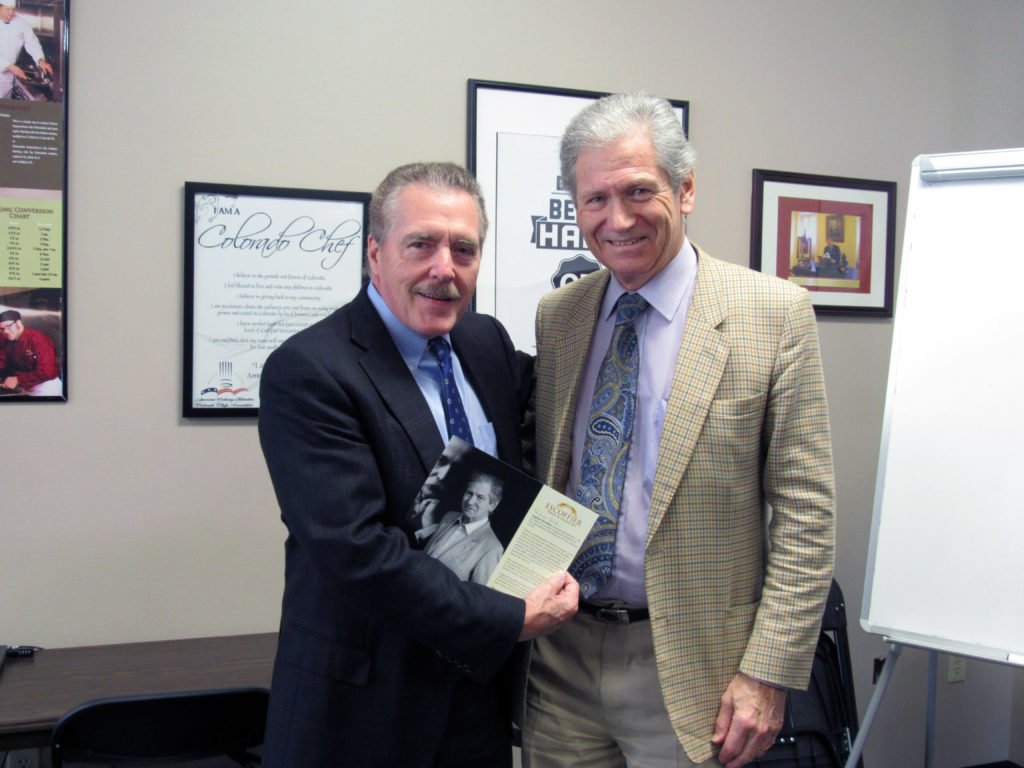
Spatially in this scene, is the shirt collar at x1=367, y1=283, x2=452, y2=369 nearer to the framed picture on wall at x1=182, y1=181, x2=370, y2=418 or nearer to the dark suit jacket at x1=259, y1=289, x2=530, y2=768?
the dark suit jacket at x1=259, y1=289, x2=530, y2=768

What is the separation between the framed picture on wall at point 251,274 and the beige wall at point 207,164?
0.16ft

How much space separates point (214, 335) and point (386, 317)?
3.13 feet

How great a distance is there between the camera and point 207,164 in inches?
87.6

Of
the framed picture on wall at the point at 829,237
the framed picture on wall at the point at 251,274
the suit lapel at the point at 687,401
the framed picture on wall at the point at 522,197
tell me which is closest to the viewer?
the suit lapel at the point at 687,401

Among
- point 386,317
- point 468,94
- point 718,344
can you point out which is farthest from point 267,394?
point 468,94

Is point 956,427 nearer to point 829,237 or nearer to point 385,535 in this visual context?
point 829,237

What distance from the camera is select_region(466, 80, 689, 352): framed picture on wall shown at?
246 centimetres

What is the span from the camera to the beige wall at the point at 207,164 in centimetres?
215

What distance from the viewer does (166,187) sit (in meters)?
2.20

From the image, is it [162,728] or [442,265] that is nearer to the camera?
[442,265]

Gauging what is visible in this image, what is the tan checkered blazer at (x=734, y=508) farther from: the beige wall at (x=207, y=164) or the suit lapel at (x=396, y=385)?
the beige wall at (x=207, y=164)

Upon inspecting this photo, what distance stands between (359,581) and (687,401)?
602mm

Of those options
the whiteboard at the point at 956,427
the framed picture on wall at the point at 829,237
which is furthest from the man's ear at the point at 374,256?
the framed picture on wall at the point at 829,237

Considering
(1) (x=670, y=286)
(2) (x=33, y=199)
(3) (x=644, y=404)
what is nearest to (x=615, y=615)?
(3) (x=644, y=404)
